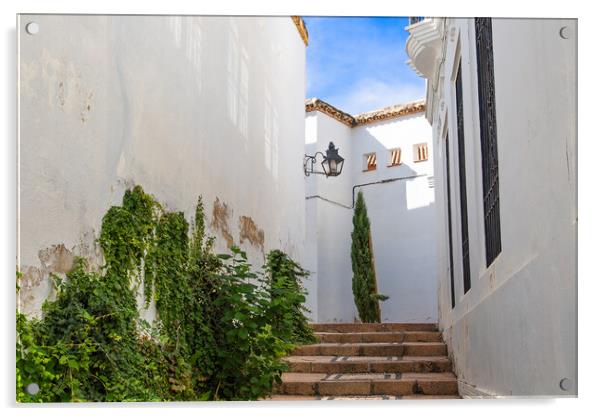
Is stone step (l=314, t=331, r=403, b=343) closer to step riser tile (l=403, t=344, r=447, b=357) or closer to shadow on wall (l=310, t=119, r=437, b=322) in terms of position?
step riser tile (l=403, t=344, r=447, b=357)

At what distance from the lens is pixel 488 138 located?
11.0 feet

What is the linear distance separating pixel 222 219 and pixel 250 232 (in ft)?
2.53

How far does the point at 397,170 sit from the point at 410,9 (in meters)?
6.36

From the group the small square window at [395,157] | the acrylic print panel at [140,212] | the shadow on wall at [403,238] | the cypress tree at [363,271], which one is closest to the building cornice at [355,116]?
the acrylic print panel at [140,212]

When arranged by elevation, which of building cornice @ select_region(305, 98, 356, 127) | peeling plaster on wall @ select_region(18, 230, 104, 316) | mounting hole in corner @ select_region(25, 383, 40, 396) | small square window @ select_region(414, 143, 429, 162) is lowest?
mounting hole in corner @ select_region(25, 383, 40, 396)

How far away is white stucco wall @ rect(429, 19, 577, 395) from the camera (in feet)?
6.91

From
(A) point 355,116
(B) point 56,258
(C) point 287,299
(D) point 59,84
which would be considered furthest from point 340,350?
(D) point 59,84

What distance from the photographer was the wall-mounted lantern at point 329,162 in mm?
7969

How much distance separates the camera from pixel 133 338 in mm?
3283

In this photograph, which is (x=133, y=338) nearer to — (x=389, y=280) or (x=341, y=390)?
(x=341, y=390)

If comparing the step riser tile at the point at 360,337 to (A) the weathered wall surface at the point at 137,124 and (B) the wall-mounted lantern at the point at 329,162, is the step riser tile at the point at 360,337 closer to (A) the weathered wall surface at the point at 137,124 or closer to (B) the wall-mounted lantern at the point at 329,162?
(A) the weathered wall surface at the point at 137,124

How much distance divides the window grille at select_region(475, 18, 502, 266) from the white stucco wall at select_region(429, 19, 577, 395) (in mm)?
168

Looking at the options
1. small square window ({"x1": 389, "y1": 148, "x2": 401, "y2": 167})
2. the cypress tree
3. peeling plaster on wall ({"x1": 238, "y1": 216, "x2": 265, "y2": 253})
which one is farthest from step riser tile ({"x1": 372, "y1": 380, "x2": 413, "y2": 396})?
the cypress tree

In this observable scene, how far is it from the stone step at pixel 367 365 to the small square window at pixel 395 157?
375 centimetres
